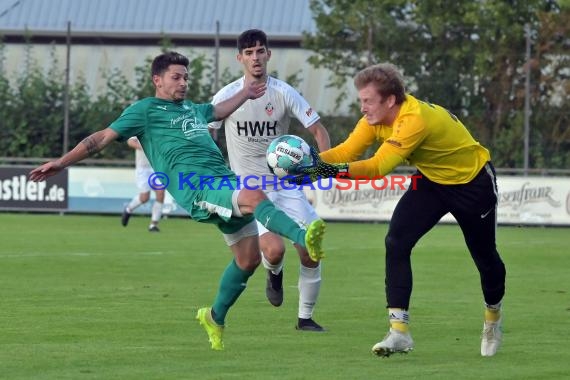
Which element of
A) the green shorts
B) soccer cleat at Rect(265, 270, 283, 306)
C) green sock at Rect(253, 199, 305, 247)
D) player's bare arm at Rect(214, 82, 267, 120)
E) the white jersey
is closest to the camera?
green sock at Rect(253, 199, 305, 247)

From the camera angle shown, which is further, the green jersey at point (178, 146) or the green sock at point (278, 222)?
the green jersey at point (178, 146)

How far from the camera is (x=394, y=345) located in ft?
28.7

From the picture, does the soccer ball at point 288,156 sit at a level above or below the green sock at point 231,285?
above

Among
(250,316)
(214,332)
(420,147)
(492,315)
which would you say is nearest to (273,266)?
(250,316)

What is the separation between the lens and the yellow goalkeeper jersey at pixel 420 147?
341 inches

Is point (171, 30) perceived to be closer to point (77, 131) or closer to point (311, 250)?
point (77, 131)

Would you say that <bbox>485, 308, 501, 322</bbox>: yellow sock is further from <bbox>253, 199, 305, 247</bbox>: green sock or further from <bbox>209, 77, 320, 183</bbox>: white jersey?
<bbox>209, 77, 320, 183</bbox>: white jersey

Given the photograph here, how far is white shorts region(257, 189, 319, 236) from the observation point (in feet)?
36.9

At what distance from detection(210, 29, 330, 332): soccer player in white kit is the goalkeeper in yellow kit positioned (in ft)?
6.82

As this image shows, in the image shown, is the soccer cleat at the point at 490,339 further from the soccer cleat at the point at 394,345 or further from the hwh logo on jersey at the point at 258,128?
the hwh logo on jersey at the point at 258,128

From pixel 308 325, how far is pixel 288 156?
7.38 feet

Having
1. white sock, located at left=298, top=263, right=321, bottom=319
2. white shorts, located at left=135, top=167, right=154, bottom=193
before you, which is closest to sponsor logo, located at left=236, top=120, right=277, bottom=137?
→ white sock, located at left=298, top=263, right=321, bottom=319

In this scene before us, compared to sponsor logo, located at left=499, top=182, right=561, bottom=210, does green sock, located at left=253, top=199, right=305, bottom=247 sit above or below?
above

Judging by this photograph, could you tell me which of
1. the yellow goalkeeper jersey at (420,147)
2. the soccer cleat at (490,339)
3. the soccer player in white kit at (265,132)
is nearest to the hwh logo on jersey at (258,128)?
the soccer player in white kit at (265,132)
